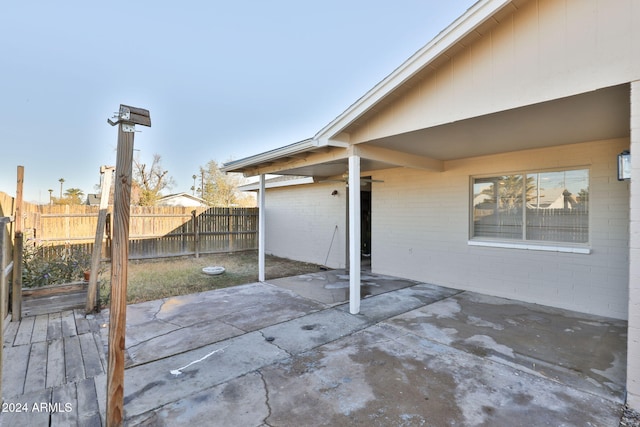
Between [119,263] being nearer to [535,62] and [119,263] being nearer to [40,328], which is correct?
[40,328]

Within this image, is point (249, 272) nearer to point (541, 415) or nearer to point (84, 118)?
point (541, 415)

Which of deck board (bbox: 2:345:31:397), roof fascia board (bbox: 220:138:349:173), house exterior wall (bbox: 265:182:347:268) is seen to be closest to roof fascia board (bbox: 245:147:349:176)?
roof fascia board (bbox: 220:138:349:173)

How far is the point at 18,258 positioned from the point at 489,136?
6908 millimetres

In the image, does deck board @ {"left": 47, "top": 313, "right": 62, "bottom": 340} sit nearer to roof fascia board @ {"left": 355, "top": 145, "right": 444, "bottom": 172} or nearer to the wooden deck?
the wooden deck

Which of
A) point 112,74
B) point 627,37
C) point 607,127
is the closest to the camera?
point 627,37

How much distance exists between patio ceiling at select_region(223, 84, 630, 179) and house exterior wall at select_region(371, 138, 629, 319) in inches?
13.5

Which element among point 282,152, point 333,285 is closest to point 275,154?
point 282,152

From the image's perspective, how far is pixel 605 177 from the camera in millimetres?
4570

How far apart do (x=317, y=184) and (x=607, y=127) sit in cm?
703

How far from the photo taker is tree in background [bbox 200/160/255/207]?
2647 cm

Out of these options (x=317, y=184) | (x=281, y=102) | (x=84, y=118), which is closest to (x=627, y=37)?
(x=317, y=184)

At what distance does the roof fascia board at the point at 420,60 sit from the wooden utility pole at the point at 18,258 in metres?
4.28

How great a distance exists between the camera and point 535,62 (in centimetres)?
299

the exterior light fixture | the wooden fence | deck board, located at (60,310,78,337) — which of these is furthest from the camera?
the wooden fence
